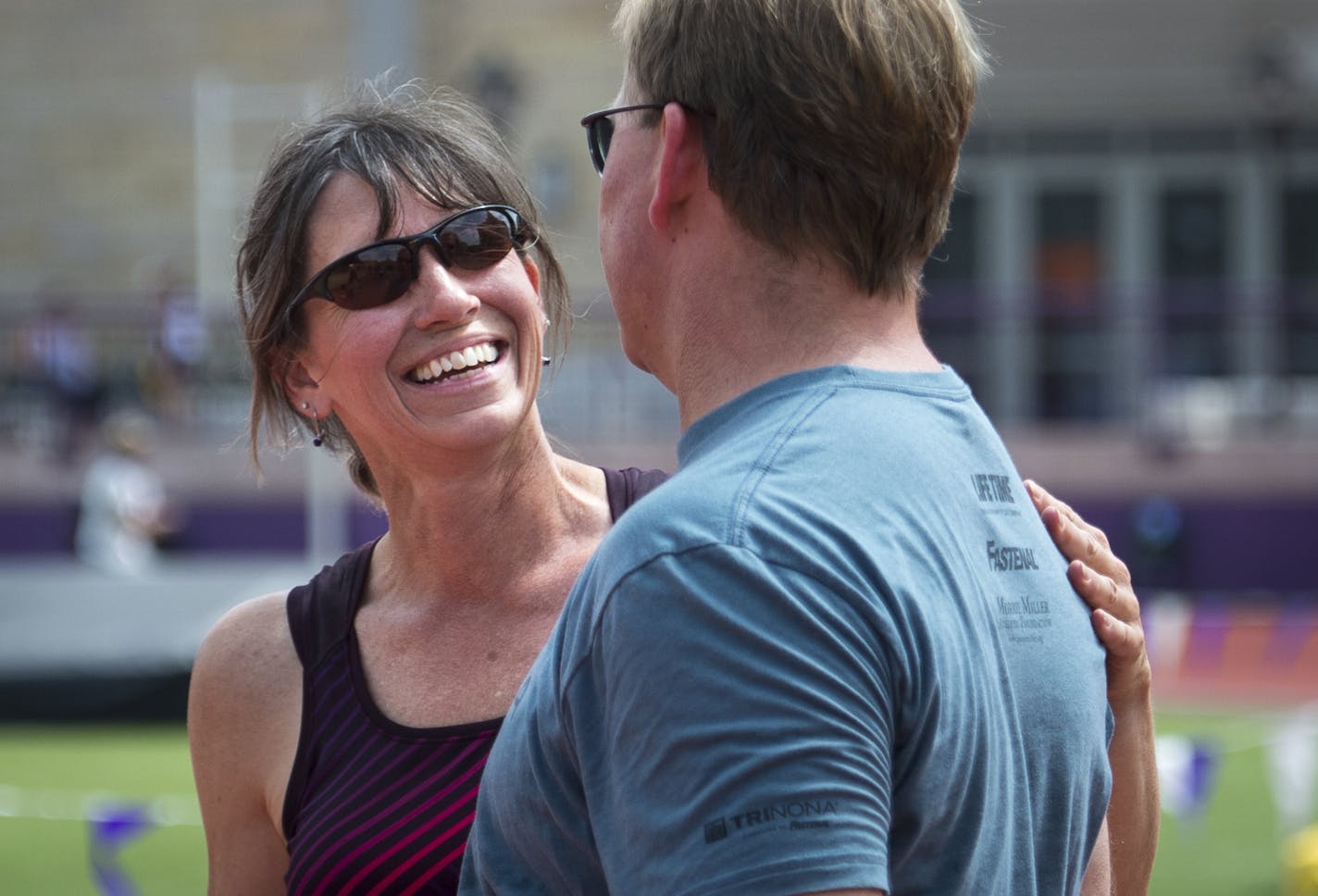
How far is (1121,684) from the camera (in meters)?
1.81

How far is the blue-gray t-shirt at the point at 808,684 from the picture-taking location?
1311 mm

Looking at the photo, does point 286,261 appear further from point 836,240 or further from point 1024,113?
point 1024,113

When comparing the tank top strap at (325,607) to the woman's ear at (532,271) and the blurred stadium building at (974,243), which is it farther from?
the blurred stadium building at (974,243)

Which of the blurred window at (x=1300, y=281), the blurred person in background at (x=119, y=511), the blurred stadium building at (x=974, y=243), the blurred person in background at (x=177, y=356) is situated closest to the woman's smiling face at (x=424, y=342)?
the blurred stadium building at (x=974, y=243)

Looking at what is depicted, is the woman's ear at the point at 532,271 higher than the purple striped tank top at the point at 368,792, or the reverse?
the woman's ear at the point at 532,271

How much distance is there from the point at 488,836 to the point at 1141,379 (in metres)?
14.7

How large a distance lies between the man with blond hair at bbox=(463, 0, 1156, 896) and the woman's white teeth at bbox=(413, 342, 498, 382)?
2.79 feet

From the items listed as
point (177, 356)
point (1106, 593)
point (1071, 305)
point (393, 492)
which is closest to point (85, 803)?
point (393, 492)

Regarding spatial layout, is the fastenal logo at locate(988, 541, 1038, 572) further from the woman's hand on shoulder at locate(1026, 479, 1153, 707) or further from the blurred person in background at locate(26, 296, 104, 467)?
the blurred person in background at locate(26, 296, 104, 467)

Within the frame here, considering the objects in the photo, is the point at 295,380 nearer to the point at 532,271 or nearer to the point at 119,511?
the point at 532,271

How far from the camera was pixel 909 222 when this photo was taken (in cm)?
157

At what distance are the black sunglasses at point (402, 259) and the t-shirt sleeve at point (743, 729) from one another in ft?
4.09

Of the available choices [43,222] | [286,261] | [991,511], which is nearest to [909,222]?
[991,511]

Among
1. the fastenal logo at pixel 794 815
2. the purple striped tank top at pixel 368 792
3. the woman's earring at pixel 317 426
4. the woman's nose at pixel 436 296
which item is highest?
the woman's nose at pixel 436 296
